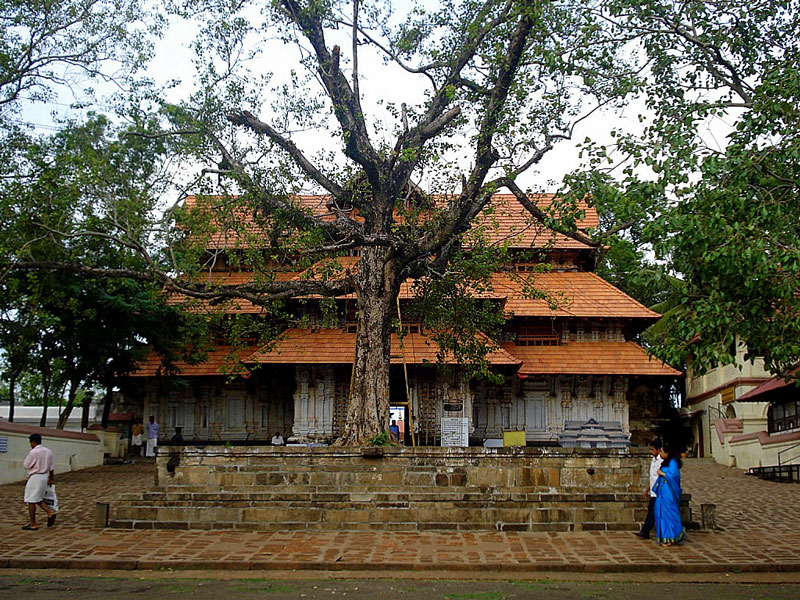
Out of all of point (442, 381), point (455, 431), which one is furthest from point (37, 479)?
point (442, 381)

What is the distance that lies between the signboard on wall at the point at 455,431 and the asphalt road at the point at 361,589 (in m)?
13.6

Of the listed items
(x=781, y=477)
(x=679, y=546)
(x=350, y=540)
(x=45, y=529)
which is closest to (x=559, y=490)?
(x=679, y=546)

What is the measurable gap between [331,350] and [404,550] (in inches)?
505

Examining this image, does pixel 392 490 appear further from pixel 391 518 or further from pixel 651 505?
pixel 651 505

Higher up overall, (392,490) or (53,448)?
(53,448)

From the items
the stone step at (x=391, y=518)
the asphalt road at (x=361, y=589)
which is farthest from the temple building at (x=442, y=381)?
the asphalt road at (x=361, y=589)

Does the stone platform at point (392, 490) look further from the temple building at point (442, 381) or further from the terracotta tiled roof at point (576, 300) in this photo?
the terracotta tiled roof at point (576, 300)

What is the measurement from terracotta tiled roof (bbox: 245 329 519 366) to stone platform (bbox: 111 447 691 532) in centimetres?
887

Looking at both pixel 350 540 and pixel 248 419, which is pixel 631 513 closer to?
pixel 350 540

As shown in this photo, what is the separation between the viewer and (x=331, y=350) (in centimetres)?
2222

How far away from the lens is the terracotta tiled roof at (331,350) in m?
21.7

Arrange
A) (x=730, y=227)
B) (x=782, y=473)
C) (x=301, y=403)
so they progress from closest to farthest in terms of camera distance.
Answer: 1. (x=730, y=227)
2. (x=782, y=473)
3. (x=301, y=403)

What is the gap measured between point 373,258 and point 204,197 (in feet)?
9.91

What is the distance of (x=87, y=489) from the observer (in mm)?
16453
